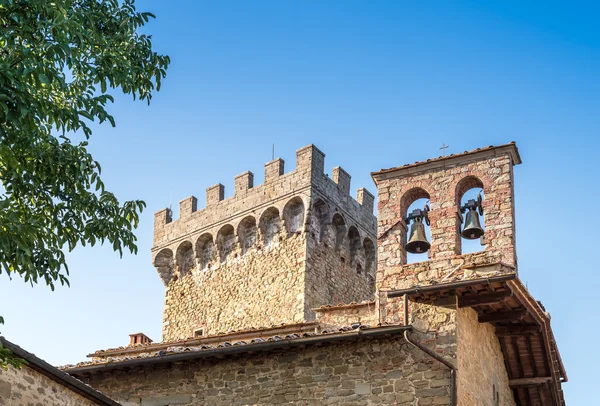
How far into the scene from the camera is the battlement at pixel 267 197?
25891 millimetres

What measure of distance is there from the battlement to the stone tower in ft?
0.11

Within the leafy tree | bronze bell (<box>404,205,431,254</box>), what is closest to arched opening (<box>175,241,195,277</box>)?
bronze bell (<box>404,205,431,254</box>)

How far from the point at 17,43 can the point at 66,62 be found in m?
0.45

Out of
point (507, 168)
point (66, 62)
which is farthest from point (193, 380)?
point (66, 62)

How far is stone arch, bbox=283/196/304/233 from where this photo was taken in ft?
83.2

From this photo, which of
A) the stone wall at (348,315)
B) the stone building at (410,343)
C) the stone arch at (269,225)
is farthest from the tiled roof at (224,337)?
the stone arch at (269,225)

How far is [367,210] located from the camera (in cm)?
2802

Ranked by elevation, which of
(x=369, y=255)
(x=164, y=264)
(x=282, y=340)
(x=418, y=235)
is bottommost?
(x=282, y=340)

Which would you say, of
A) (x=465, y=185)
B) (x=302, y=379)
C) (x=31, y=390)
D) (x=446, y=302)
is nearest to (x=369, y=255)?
(x=465, y=185)

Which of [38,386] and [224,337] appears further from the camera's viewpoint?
[224,337]

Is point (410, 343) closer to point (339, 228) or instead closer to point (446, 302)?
point (446, 302)

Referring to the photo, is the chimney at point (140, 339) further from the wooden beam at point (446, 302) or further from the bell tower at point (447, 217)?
the wooden beam at point (446, 302)

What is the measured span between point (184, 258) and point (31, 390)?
626 inches

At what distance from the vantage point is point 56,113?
8.37 metres
